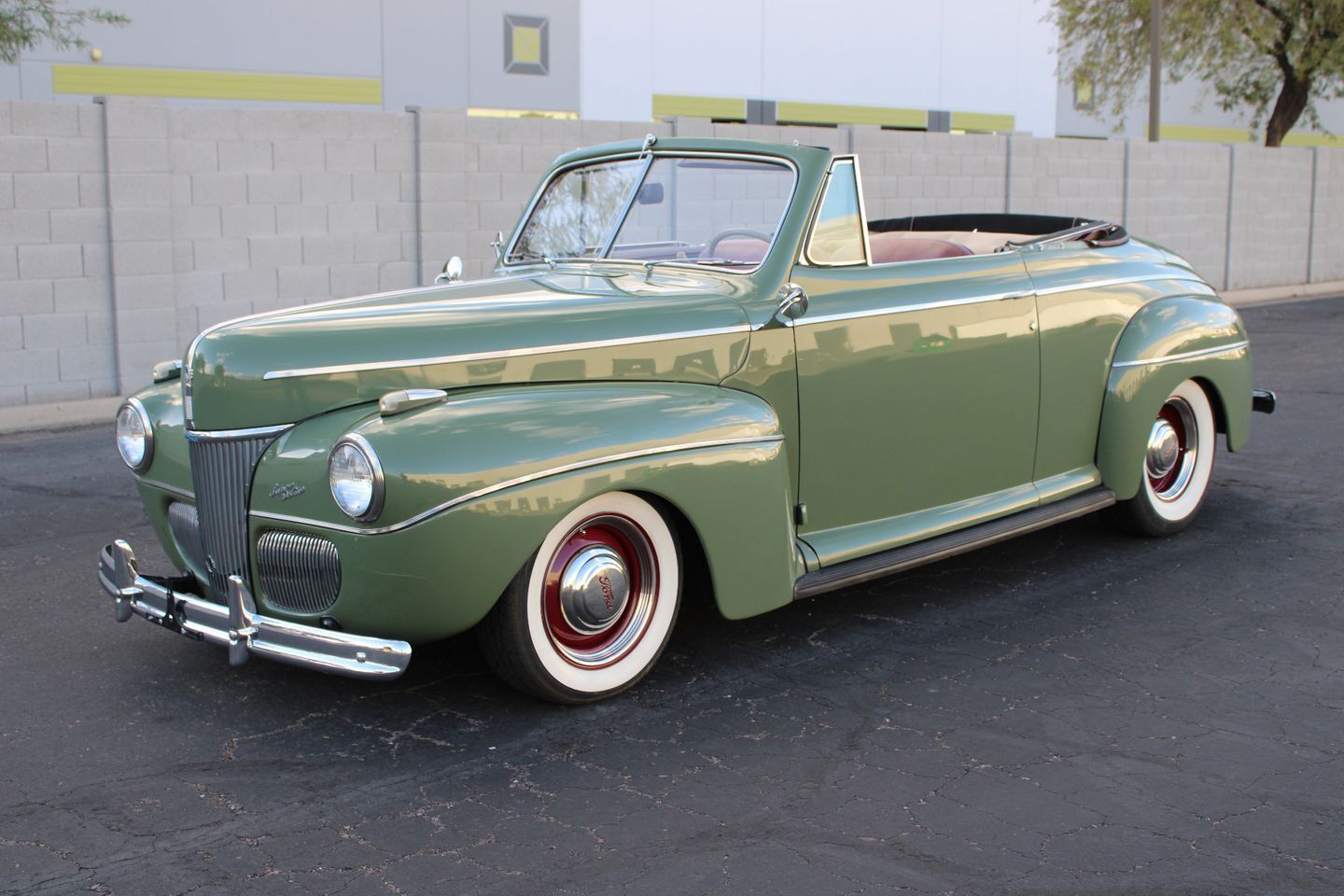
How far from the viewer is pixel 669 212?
5059 millimetres

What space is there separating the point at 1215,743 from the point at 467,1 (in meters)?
22.0

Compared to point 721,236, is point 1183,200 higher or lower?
higher

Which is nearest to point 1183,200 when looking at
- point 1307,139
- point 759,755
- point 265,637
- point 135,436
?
point 759,755

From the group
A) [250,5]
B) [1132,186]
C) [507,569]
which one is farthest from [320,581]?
[250,5]

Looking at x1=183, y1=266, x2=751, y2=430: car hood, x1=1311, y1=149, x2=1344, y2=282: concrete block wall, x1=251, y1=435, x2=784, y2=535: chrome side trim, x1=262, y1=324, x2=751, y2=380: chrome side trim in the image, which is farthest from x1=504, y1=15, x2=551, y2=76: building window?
x1=251, y1=435, x2=784, y2=535: chrome side trim

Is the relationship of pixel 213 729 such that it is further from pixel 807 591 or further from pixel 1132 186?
pixel 1132 186

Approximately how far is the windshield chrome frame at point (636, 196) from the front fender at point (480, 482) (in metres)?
0.85

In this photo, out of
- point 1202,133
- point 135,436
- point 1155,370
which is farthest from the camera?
point 1202,133

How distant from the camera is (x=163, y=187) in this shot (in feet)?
32.8

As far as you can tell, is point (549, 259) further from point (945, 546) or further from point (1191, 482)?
point (1191, 482)

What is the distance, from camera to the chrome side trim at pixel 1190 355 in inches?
219

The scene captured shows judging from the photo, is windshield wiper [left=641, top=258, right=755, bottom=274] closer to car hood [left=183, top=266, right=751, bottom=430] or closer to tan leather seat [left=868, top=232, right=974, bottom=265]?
car hood [left=183, top=266, right=751, bottom=430]

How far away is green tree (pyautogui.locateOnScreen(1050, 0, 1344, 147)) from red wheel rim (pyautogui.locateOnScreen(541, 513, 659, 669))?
2225 centimetres

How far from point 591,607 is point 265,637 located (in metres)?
0.90
